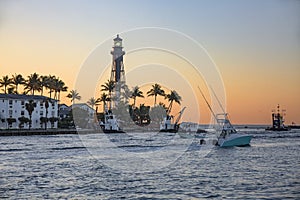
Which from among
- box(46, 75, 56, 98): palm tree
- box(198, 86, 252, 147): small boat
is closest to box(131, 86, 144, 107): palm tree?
box(46, 75, 56, 98): palm tree

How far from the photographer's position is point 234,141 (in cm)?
7031

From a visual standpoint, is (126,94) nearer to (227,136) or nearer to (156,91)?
(156,91)

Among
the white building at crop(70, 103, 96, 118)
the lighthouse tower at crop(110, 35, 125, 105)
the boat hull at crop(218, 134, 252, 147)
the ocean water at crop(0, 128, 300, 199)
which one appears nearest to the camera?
the ocean water at crop(0, 128, 300, 199)

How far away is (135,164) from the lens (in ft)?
142

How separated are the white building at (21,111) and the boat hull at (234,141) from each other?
71.3 m

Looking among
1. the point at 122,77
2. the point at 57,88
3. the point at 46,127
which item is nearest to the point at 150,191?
the point at 46,127

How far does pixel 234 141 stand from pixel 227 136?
1.24m

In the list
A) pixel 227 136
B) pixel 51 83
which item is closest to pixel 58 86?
pixel 51 83

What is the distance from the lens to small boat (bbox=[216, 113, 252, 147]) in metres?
69.5

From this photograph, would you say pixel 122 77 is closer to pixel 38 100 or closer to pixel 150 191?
pixel 38 100

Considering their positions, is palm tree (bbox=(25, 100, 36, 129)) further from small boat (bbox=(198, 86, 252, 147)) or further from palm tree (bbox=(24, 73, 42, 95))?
small boat (bbox=(198, 86, 252, 147))

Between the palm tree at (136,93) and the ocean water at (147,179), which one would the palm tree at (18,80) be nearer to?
the palm tree at (136,93)

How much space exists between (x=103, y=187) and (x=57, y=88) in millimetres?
126618

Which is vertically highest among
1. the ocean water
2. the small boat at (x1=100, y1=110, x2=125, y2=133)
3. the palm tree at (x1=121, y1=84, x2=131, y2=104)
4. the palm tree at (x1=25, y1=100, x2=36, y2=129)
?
the palm tree at (x1=121, y1=84, x2=131, y2=104)
